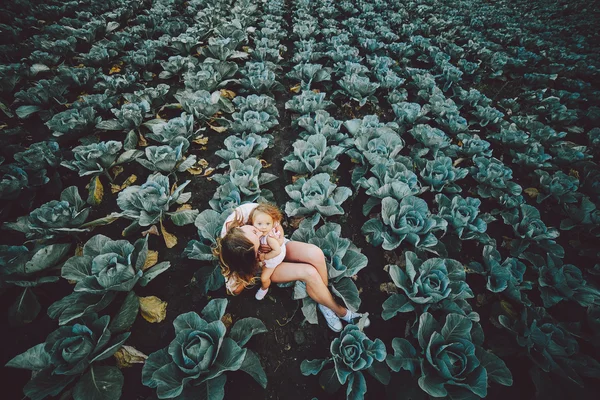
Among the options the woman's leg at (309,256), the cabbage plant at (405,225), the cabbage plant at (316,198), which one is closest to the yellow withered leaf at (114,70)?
the cabbage plant at (316,198)

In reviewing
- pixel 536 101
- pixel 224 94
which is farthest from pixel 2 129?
pixel 536 101

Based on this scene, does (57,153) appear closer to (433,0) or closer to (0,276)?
(0,276)

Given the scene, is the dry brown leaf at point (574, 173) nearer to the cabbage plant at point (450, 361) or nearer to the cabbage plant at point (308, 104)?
the cabbage plant at point (450, 361)

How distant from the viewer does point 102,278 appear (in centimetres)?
215

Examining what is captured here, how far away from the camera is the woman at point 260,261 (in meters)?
2.04

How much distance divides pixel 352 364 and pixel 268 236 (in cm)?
117

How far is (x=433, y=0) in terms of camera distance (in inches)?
385

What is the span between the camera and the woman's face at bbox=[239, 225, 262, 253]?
6.96 feet

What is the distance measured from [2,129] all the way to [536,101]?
29.9 ft

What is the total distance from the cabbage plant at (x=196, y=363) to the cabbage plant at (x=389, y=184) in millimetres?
1965

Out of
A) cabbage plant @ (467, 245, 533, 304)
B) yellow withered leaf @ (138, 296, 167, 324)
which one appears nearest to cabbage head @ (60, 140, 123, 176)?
yellow withered leaf @ (138, 296, 167, 324)

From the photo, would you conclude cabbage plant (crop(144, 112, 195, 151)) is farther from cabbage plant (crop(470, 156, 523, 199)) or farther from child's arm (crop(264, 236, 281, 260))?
cabbage plant (crop(470, 156, 523, 199))

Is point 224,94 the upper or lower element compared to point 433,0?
lower

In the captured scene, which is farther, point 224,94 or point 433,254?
point 224,94
